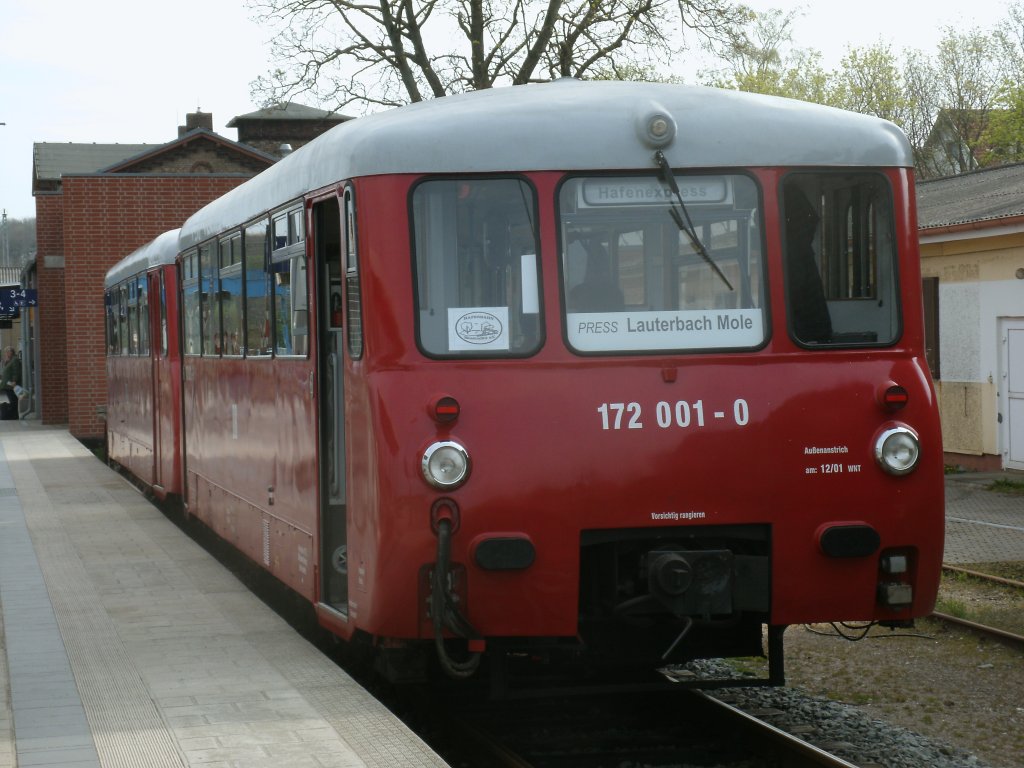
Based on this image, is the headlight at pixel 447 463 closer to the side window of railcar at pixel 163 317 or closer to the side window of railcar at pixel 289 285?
the side window of railcar at pixel 289 285

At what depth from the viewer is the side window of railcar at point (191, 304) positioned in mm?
12453

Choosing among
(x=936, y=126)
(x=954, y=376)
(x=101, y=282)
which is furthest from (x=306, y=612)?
(x=936, y=126)

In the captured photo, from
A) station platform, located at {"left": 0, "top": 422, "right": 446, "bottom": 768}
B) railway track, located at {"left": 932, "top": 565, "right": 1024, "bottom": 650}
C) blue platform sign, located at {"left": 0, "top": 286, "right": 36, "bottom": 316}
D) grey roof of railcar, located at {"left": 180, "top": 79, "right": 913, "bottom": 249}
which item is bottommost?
railway track, located at {"left": 932, "top": 565, "right": 1024, "bottom": 650}

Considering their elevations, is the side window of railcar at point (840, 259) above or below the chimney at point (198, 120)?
below

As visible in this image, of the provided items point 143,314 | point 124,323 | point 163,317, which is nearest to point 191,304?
point 163,317

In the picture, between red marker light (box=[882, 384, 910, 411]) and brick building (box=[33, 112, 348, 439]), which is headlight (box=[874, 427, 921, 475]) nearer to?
red marker light (box=[882, 384, 910, 411])

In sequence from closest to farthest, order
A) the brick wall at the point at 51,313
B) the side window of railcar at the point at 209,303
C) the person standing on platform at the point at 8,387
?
the side window of railcar at the point at 209,303, the brick wall at the point at 51,313, the person standing on platform at the point at 8,387

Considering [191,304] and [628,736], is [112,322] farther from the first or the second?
[628,736]

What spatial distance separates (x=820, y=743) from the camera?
7.18 meters

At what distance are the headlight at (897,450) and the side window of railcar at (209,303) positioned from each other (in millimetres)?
6000

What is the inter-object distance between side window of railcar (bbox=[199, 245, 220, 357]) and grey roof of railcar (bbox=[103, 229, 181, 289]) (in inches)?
104

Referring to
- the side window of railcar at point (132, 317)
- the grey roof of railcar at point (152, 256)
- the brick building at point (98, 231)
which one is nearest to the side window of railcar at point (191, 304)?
the grey roof of railcar at point (152, 256)

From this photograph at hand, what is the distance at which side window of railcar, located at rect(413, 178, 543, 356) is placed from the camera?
6559mm

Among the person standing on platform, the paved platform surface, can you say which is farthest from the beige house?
the person standing on platform
